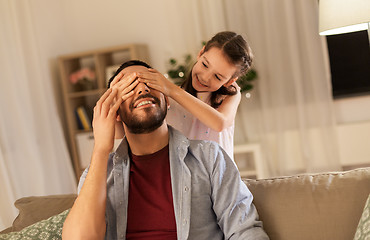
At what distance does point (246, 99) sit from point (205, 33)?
0.73 meters

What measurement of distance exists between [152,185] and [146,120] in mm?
232

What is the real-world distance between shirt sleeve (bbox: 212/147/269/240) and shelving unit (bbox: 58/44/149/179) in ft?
10.7

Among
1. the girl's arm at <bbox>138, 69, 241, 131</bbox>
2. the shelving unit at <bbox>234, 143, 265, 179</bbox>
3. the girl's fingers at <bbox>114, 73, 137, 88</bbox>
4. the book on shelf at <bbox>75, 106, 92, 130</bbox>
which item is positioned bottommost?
the shelving unit at <bbox>234, 143, 265, 179</bbox>

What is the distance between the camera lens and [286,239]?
1.74 metres

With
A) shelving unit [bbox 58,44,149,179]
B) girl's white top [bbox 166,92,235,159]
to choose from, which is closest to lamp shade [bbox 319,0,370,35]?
girl's white top [bbox 166,92,235,159]

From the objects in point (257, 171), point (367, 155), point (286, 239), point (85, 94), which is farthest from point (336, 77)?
A: point (286, 239)

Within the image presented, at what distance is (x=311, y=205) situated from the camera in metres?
1.74

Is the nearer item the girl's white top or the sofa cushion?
the sofa cushion

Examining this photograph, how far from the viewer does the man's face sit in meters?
1.81

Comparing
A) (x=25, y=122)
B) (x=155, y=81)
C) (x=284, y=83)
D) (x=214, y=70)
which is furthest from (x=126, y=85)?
(x=284, y=83)

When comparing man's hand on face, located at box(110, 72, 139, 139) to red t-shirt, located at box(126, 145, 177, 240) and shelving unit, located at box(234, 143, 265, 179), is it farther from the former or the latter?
shelving unit, located at box(234, 143, 265, 179)

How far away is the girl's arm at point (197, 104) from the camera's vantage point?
188 cm

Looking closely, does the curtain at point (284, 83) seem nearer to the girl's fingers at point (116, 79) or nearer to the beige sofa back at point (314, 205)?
the beige sofa back at point (314, 205)

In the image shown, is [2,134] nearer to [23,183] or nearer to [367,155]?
[23,183]
